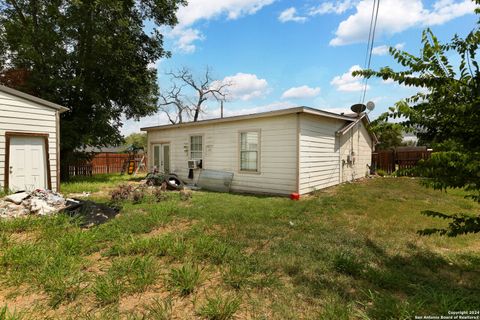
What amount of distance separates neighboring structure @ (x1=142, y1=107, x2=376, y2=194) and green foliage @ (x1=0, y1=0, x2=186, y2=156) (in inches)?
108

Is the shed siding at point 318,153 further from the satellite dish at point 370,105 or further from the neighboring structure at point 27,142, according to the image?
the neighboring structure at point 27,142

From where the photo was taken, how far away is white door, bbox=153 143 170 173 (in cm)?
1274

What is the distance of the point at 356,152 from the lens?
12734 millimetres

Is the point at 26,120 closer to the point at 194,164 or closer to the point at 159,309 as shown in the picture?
the point at 194,164

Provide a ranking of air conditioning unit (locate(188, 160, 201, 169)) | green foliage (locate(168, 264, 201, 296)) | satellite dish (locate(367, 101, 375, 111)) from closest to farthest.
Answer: green foliage (locate(168, 264, 201, 296)) → air conditioning unit (locate(188, 160, 201, 169)) → satellite dish (locate(367, 101, 375, 111))

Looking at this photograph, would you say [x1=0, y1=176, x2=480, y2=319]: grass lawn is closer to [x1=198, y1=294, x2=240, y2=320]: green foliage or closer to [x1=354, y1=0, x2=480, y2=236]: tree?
[x1=198, y1=294, x2=240, y2=320]: green foliage

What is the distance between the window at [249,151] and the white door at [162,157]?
14.7ft

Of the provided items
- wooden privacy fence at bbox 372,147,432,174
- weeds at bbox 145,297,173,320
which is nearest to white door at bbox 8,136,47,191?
weeds at bbox 145,297,173,320

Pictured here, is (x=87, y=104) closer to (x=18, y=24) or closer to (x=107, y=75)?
(x=107, y=75)

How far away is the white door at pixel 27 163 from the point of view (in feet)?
24.7

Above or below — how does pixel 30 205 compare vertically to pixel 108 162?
below

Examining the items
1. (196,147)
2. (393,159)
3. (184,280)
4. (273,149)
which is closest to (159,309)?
(184,280)

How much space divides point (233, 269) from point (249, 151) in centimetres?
669

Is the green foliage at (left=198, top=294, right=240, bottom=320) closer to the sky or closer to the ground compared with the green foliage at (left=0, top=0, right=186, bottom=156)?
closer to the ground
